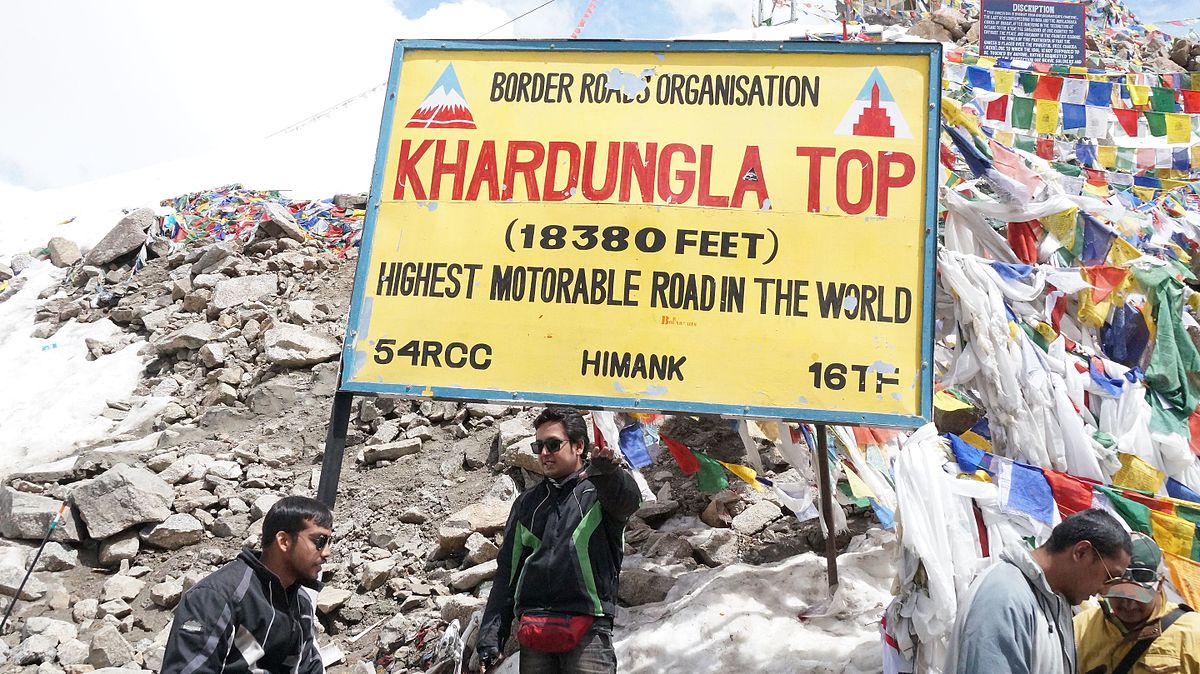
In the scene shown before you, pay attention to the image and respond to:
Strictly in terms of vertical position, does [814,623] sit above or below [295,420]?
below

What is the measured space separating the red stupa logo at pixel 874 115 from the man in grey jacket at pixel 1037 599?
1.92m

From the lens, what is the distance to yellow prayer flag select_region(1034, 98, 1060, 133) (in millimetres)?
14781

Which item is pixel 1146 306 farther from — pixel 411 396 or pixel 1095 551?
pixel 411 396

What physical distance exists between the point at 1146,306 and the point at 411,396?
14.6 feet

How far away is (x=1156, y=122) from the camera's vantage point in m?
14.7

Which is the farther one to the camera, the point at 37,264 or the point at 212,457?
the point at 37,264

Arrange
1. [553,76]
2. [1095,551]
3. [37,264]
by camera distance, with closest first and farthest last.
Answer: [1095,551]
[553,76]
[37,264]

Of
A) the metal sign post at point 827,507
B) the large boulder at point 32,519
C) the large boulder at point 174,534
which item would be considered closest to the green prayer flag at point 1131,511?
the metal sign post at point 827,507

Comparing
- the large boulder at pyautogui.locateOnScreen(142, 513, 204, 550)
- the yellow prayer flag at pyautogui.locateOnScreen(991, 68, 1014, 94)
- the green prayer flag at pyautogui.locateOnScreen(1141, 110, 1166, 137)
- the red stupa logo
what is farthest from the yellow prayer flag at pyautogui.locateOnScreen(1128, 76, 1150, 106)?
the large boulder at pyautogui.locateOnScreen(142, 513, 204, 550)

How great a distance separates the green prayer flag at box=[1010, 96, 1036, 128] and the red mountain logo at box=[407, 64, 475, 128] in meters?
12.9

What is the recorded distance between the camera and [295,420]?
8.30 meters

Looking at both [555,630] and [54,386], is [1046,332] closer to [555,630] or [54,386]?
[555,630]

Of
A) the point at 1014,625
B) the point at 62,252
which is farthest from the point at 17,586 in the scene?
the point at 62,252

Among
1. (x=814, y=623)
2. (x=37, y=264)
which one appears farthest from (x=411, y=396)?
(x=37, y=264)
